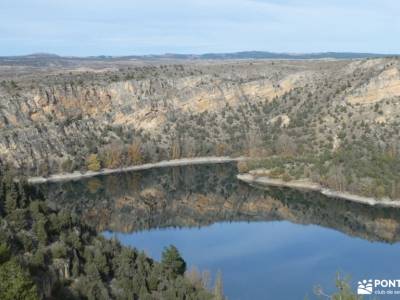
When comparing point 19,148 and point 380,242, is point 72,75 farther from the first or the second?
point 380,242

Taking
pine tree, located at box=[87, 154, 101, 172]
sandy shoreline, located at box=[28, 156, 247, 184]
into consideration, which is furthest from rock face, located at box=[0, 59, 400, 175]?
pine tree, located at box=[87, 154, 101, 172]

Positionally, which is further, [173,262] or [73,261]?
[173,262]

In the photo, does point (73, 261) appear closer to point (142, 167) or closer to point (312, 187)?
point (312, 187)

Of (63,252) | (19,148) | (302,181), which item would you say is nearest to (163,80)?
(19,148)

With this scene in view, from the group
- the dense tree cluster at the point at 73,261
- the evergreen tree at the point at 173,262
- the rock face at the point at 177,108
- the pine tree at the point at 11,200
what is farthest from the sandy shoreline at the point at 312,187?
the pine tree at the point at 11,200

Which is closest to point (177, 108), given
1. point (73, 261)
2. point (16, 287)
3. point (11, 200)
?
point (11, 200)

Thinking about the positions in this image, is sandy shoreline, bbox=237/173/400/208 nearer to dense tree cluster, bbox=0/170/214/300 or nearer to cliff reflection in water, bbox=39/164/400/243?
cliff reflection in water, bbox=39/164/400/243

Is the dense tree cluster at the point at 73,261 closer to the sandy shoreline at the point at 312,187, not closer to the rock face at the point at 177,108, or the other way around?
the sandy shoreline at the point at 312,187
